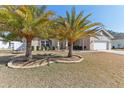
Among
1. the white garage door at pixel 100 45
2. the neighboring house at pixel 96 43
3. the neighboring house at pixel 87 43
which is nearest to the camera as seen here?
the neighboring house at pixel 87 43

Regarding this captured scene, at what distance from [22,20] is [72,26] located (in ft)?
13.6

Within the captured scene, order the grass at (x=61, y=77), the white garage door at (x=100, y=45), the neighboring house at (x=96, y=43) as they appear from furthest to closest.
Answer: the white garage door at (x=100, y=45)
the neighboring house at (x=96, y=43)
the grass at (x=61, y=77)

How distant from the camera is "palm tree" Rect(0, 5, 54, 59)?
9.84 m

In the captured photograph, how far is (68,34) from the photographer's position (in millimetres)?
12219

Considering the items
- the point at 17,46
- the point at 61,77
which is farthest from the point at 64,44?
the point at 61,77

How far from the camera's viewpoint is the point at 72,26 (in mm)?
12312

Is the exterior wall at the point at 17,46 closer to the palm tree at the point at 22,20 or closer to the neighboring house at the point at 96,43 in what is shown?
the neighboring house at the point at 96,43

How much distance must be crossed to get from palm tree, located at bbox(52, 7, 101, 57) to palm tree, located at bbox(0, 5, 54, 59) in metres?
1.66

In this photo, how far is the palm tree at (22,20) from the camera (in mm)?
9844

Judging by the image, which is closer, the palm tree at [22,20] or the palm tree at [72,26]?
the palm tree at [22,20]

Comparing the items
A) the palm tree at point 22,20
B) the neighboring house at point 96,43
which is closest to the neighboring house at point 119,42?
the neighboring house at point 96,43

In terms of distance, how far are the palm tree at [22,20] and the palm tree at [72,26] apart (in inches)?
65.2

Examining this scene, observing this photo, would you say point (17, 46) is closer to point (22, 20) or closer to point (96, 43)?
point (96, 43)

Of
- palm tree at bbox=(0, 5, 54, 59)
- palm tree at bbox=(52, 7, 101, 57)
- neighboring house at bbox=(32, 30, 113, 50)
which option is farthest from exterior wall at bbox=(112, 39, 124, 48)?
palm tree at bbox=(0, 5, 54, 59)
